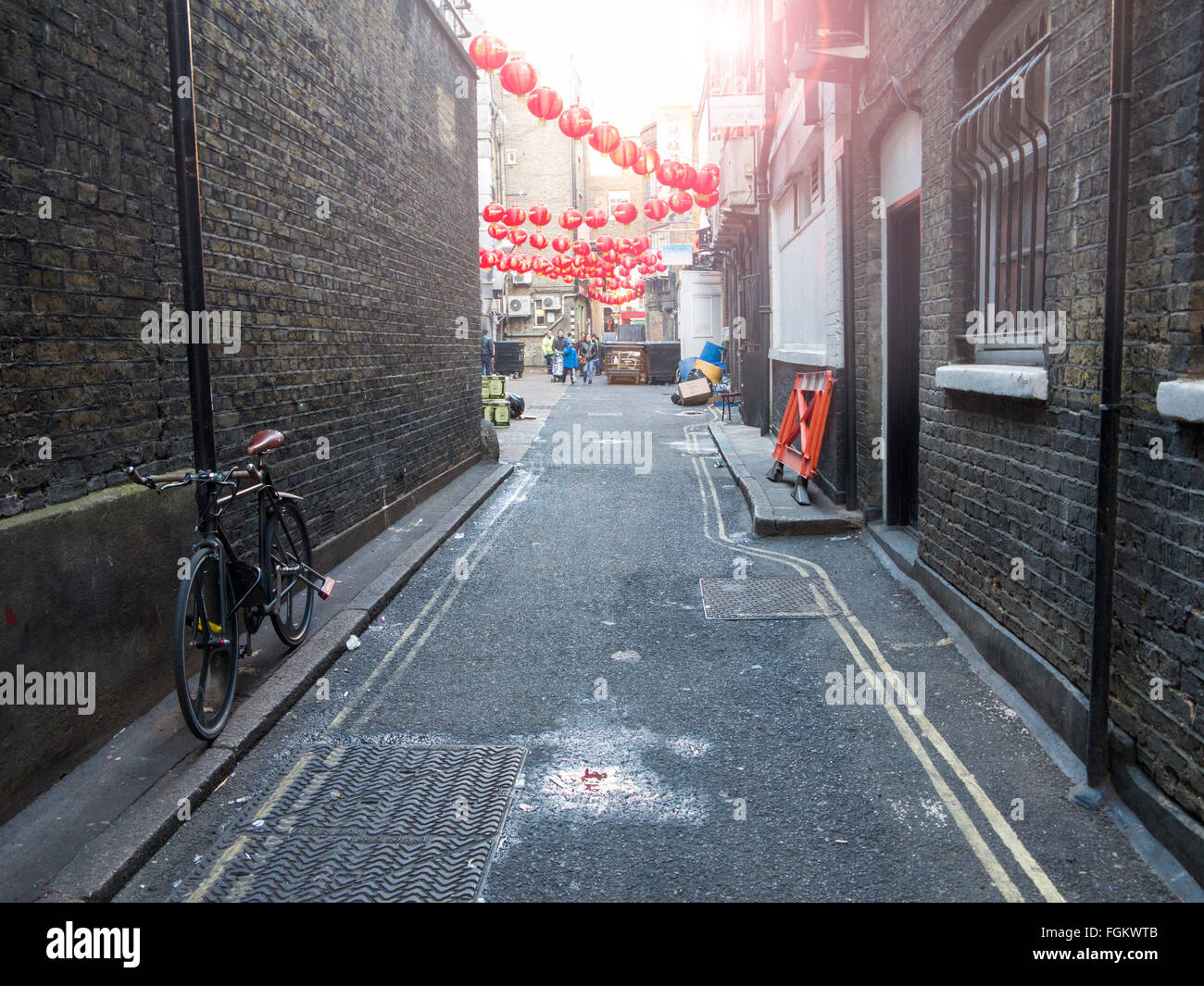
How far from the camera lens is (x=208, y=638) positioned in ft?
15.1

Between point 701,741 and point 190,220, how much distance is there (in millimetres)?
3696

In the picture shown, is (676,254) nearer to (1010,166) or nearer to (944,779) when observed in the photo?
(1010,166)

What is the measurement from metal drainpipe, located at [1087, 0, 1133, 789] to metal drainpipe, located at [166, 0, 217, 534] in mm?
4026

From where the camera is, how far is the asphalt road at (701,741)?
345 cm

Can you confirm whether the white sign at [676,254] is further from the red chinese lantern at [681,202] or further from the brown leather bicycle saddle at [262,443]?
the brown leather bicycle saddle at [262,443]

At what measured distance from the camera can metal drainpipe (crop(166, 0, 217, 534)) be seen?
4852 mm

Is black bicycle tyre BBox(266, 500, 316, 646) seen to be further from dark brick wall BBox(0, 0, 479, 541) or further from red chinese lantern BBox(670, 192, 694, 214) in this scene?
red chinese lantern BBox(670, 192, 694, 214)

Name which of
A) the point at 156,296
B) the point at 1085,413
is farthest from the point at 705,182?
the point at 1085,413

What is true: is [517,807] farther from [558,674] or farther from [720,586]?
[720,586]

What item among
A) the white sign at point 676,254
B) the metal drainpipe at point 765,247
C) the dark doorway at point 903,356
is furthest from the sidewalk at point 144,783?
the white sign at point 676,254

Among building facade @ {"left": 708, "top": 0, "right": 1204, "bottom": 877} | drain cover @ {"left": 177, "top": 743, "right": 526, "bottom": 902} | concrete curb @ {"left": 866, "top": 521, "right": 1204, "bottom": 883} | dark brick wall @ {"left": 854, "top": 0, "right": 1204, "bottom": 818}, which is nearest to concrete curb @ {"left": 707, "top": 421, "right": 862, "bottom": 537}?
building facade @ {"left": 708, "top": 0, "right": 1204, "bottom": 877}

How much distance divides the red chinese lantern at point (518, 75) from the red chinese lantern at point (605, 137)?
2.72 meters
